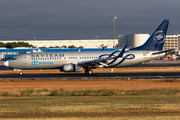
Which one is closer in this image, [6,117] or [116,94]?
[6,117]

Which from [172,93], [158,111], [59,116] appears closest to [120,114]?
[158,111]

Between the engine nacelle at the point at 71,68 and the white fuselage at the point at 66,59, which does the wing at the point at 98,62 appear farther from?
the engine nacelle at the point at 71,68

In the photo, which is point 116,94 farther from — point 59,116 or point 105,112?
point 59,116

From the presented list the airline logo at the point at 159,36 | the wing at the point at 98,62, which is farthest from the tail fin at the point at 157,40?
the wing at the point at 98,62

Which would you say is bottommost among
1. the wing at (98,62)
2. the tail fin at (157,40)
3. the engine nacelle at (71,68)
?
the engine nacelle at (71,68)

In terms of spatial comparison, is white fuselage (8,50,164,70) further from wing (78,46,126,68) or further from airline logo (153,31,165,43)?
airline logo (153,31,165,43)

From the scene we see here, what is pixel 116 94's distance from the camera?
67.7 feet

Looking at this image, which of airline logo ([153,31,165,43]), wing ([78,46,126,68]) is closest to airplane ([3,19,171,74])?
wing ([78,46,126,68])

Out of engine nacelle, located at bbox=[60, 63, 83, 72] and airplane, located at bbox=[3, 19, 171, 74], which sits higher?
airplane, located at bbox=[3, 19, 171, 74]

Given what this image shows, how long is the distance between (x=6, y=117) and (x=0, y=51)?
4532 inches

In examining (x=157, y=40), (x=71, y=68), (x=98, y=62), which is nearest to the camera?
(x=71, y=68)

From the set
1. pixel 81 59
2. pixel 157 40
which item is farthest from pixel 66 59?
pixel 157 40

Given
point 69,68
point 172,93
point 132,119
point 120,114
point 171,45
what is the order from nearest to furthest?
1. point 132,119
2. point 120,114
3. point 172,93
4. point 69,68
5. point 171,45

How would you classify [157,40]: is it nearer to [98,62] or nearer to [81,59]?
Answer: [98,62]
